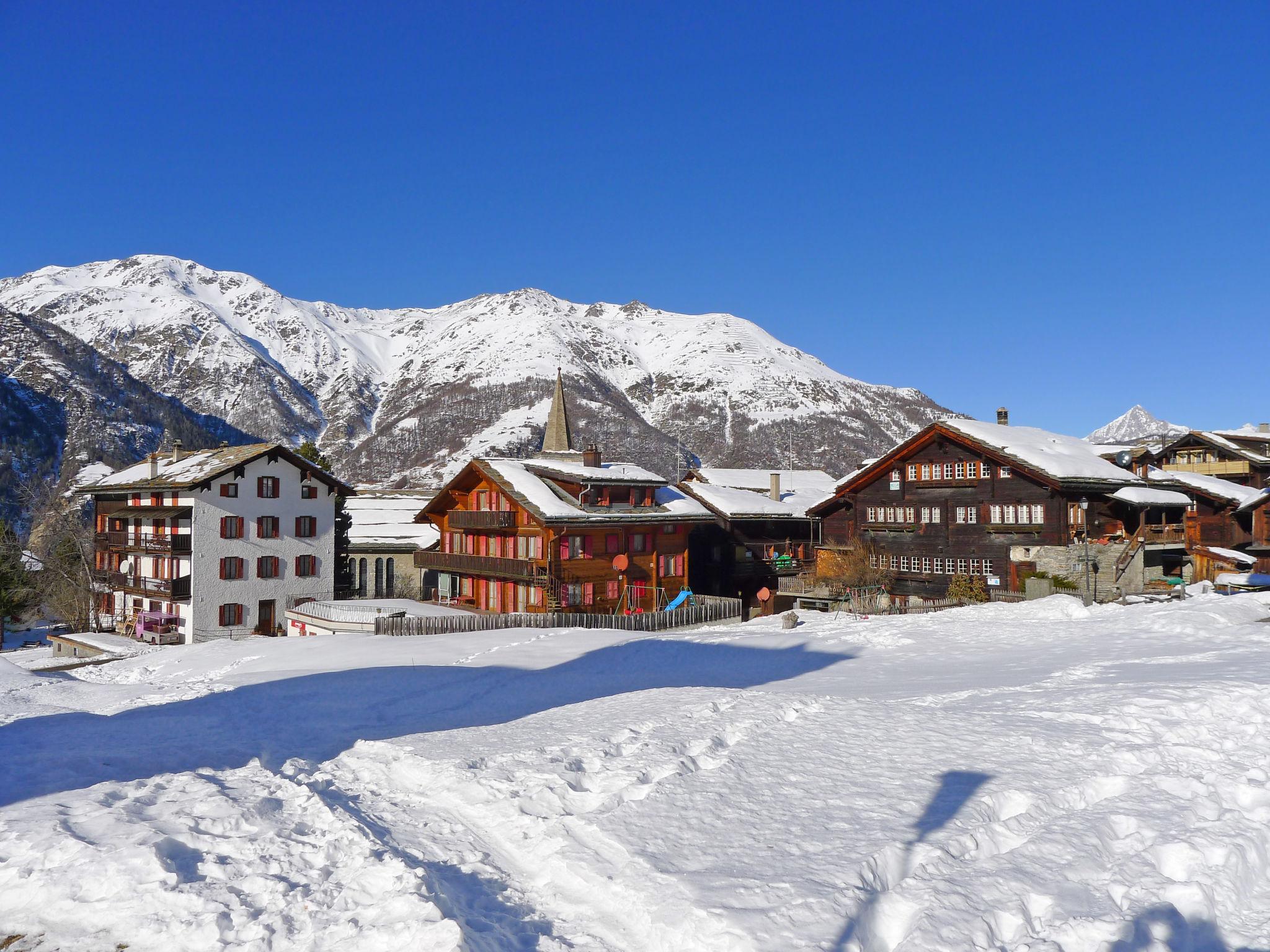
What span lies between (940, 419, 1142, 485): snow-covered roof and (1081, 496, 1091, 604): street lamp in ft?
3.99

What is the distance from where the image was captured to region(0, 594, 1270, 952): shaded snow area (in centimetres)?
636


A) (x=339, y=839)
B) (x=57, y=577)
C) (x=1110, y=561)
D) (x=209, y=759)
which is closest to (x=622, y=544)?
(x=1110, y=561)

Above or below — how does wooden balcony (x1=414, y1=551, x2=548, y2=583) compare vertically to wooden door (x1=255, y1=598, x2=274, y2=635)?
above

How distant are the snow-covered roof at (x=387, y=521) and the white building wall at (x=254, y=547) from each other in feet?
20.0

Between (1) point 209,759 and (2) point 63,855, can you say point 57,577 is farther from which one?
(2) point 63,855

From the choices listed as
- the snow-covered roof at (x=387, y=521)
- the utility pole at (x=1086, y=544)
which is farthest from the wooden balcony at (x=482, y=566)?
the utility pole at (x=1086, y=544)

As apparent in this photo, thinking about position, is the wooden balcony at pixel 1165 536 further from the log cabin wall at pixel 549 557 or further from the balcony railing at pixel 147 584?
the balcony railing at pixel 147 584

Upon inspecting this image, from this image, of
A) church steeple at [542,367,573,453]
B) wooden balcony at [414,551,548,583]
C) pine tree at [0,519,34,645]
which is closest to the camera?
wooden balcony at [414,551,548,583]

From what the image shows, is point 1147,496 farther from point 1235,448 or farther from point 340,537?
point 340,537

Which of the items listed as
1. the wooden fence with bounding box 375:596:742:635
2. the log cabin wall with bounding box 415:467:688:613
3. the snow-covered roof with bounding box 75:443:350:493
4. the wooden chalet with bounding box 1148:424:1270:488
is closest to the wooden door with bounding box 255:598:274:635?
the snow-covered roof with bounding box 75:443:350:493

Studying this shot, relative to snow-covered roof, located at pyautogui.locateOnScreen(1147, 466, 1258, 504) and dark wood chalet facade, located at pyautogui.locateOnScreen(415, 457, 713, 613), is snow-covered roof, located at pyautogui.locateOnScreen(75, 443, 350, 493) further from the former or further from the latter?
snow-covered roof, located at pyautogui.locateOnScreen(1147, 466, 1258, 504)

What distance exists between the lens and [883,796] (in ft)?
29.6

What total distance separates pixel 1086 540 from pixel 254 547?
40.1m

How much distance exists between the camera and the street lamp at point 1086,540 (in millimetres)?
33031
